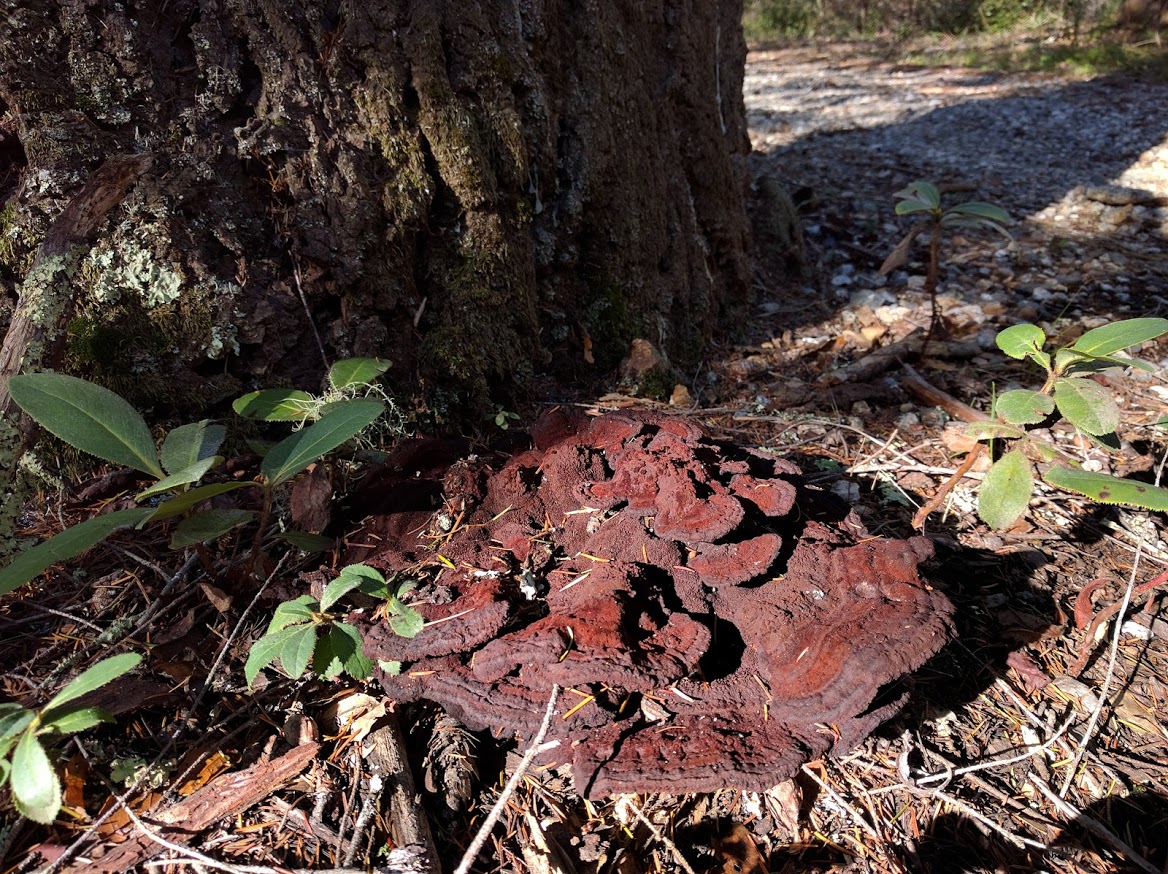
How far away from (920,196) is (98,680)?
3.93m

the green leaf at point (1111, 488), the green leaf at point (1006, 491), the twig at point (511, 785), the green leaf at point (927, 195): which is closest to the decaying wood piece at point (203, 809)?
the twig at point (511, 785)

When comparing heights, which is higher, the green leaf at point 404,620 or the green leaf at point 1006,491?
the green leaf at point 404,620

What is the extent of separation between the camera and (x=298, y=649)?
1671mm

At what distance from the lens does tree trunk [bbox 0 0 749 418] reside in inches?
88.1

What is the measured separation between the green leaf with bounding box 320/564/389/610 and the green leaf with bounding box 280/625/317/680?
7 centimetres

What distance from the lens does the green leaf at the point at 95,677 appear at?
1.43m

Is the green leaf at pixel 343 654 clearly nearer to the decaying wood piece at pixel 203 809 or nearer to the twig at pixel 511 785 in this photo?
the decaying wood piece at pixel 203 809

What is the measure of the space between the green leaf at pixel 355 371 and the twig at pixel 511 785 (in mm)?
1161

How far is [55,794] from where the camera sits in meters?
1.35

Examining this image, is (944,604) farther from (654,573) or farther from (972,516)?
(972,516)

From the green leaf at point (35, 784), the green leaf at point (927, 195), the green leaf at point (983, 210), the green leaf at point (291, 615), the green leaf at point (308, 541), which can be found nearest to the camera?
the green leaf at point (35, 784)

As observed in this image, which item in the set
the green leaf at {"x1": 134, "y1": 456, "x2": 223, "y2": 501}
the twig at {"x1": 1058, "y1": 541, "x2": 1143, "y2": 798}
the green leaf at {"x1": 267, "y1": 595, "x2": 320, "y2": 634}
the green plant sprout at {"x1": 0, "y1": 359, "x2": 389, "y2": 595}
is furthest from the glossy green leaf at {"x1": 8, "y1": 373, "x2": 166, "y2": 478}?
the twig at {"x1": 1058, "y1": 541, "x2": 1143, "y2": 798}

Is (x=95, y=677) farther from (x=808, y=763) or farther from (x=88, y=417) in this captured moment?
(x=808, y=763)

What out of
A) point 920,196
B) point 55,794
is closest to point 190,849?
point 55,794
